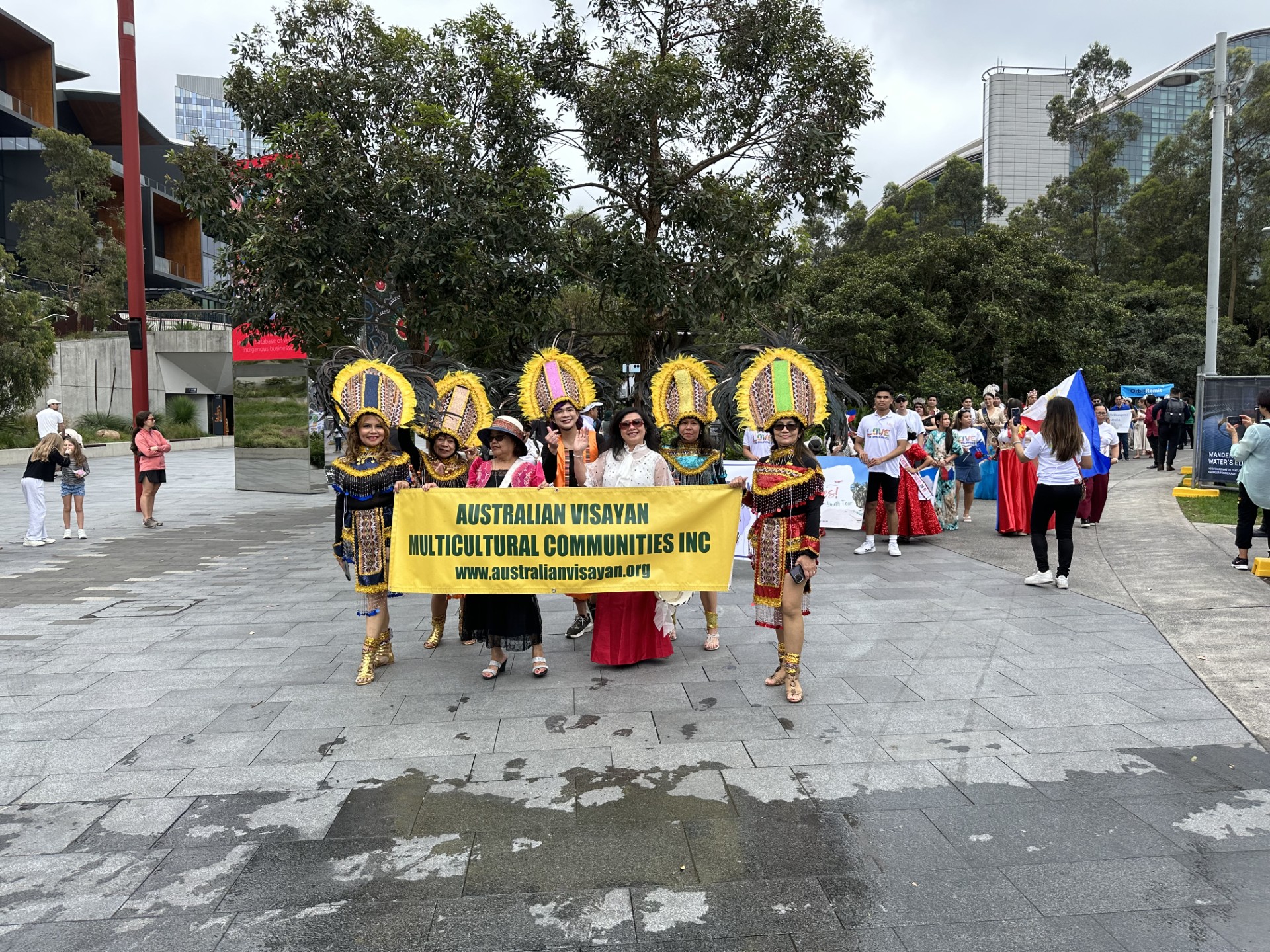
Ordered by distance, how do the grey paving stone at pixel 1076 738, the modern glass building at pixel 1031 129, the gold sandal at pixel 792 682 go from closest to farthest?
the grey paving stone at pixel 1076 738 → the gold sandal at pixel 792 682 → the modern glass building at pixel 1031 129

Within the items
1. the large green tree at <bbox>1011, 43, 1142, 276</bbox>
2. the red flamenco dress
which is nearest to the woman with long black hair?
the red flamenco dress

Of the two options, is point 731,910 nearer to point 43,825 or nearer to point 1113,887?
point 1113,887

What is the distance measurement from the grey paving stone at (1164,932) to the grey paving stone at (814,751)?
→ 4.45 ft

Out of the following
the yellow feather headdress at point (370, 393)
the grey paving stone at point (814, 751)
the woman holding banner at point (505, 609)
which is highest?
the yellow feather headdress at point (370, 393)

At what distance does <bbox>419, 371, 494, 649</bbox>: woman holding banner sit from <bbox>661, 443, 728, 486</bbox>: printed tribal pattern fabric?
1.37 metres

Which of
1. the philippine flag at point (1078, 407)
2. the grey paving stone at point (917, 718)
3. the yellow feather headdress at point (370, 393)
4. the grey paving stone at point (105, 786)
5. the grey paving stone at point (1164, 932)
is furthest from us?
the philippine flag at point (1078, 407)

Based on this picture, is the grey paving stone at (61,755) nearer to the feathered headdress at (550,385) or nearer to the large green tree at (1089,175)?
the feathered headdress at (550,385)

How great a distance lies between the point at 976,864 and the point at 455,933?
1.85m

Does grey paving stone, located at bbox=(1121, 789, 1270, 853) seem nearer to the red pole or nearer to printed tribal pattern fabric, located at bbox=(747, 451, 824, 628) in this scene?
printed tribal pattern fabric, located at bbox=(747, 451, 824, 628)

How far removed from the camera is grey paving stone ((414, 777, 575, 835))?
3469 millimetres

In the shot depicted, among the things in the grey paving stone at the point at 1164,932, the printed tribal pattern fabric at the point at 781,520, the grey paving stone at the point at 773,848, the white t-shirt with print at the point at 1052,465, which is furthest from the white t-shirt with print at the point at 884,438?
the grey paving stone at the point at 1164,932

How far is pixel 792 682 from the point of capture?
194 inches

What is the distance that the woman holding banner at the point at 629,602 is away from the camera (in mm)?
5551

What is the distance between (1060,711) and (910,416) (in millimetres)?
5858
